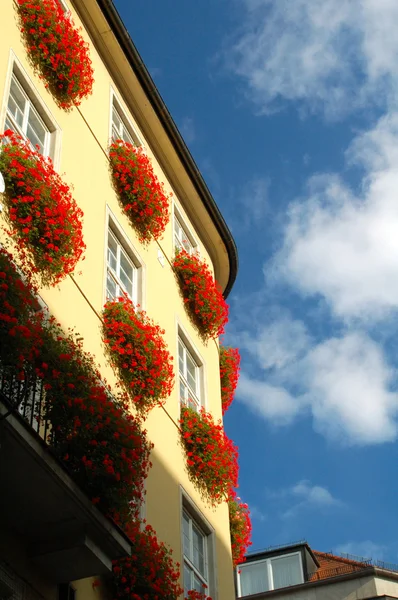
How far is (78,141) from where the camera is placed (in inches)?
567

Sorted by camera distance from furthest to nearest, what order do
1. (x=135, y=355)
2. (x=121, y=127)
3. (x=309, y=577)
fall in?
(x=309, y=577)
(x=121, y=127)
(x=135, y=355)

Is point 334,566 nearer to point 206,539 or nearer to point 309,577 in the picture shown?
point 309,577

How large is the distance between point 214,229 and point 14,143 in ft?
26.2

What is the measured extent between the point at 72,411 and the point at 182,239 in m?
8.88

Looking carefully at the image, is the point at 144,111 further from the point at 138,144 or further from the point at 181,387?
the point at 181,387

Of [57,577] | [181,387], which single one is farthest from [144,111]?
[57,577]

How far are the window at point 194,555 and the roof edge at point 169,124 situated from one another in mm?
7222

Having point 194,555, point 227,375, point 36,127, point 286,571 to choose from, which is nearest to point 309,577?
point 286,571

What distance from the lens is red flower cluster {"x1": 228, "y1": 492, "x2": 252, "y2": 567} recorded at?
1575 centimetres

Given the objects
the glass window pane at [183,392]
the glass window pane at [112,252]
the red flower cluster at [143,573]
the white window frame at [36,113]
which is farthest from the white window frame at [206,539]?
the white window frame at [36,113]

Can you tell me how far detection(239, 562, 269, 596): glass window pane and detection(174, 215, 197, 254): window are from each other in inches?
442

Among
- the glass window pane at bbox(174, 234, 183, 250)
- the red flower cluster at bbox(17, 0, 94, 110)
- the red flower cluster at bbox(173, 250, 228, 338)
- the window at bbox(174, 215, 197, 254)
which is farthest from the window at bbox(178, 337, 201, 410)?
the red flower cluster at bbox(17, 0, 94, 110)

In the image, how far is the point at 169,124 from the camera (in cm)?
1798

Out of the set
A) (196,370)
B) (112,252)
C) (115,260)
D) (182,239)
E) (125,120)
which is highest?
(125,120)
